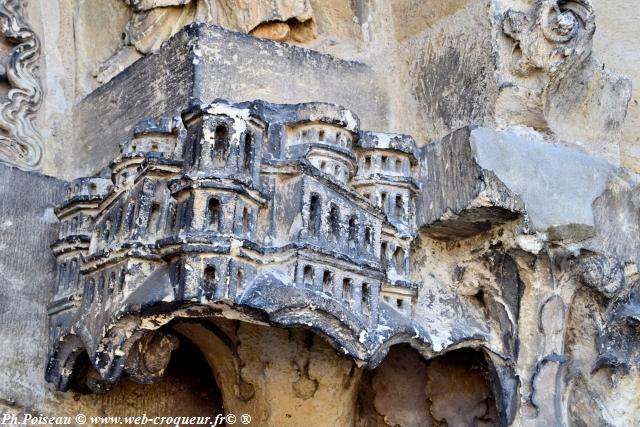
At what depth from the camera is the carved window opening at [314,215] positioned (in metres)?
2.68

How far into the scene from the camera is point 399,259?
114 inches

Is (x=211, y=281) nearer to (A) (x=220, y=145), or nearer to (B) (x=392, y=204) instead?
(A) (x=220, y=145)

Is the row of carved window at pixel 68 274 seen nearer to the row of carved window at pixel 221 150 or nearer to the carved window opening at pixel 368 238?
the row of carved window at pixel 221 150

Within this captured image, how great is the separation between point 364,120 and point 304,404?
33.2 inches

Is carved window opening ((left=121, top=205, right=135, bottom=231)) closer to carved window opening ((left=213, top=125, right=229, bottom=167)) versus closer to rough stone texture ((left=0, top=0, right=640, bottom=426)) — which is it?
rough stone texture ((left=0, top=0, right=640, bottom=426))

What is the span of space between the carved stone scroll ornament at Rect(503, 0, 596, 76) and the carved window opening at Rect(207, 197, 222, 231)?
96cm

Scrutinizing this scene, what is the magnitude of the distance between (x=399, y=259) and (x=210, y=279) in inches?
23.6

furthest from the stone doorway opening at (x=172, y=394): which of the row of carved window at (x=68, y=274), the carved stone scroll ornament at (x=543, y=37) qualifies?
the carved stone scroll ornament at (x=543, y=37)

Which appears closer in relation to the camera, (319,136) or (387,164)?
(319,136)

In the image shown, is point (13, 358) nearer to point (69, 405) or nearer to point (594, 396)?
point (69, 405)

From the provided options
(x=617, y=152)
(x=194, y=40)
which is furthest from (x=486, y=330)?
(x=194, y=40)

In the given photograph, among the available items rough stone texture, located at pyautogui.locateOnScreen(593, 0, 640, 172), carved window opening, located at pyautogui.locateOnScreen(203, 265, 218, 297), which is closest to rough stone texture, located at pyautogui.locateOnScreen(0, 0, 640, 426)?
carved window opening, located at pyautogui.locateOnScreen(203, 265, 218, 297)

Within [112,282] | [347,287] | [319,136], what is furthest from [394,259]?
[112,282]

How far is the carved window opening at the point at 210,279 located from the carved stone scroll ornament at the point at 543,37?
41.6 inches
